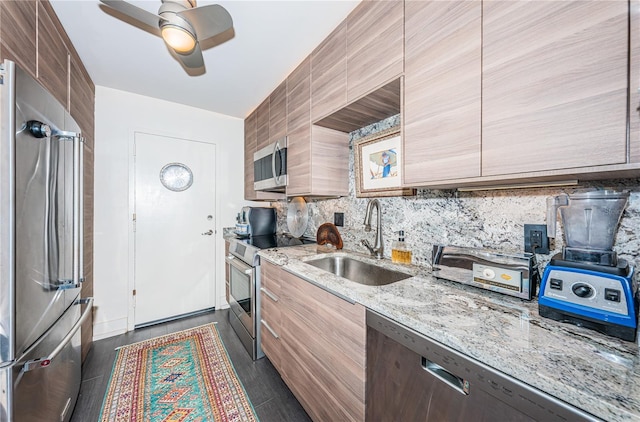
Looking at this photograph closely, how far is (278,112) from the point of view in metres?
2.30

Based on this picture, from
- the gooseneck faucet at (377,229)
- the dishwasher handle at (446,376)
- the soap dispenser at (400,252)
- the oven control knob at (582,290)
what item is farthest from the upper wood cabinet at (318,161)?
the oven control knob at (582,290)

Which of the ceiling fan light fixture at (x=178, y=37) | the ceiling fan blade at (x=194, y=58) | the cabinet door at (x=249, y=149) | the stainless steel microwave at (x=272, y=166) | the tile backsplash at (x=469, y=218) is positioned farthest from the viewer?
the cabinet door at (x=249, y=149)

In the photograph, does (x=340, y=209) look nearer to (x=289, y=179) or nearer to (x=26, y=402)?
(x=289, y=179)

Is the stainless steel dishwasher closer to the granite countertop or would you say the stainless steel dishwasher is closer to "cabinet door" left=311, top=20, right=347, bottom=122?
the granite countertop

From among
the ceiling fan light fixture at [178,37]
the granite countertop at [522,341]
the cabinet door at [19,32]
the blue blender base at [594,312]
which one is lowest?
the granite countertop at [522,341]

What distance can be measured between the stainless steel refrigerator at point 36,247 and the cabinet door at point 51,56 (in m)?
0.38

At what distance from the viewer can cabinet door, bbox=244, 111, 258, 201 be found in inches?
115

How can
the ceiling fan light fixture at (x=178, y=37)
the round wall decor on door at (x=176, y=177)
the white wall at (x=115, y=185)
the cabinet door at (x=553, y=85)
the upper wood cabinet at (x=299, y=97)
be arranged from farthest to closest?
the round wall decor on door at (x=176, y=177) → the white wall at (x=115, y=185) → the upper wood cabinet at (x=299, y=97) → the ceiling fan light fixture at (x=178, y=37) → the cabinet door at (x=553, y=85)

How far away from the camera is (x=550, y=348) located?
2.08 ft

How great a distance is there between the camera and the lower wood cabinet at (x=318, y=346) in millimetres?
1048

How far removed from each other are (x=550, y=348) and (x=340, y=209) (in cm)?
161

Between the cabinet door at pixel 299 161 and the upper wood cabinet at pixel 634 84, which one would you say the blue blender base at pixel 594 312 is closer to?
the upper wood cabinet at pixel 634 84

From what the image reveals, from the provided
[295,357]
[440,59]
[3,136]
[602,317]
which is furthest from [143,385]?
[440,59]

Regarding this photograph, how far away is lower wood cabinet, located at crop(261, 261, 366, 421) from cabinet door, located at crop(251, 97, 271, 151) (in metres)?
1.49
